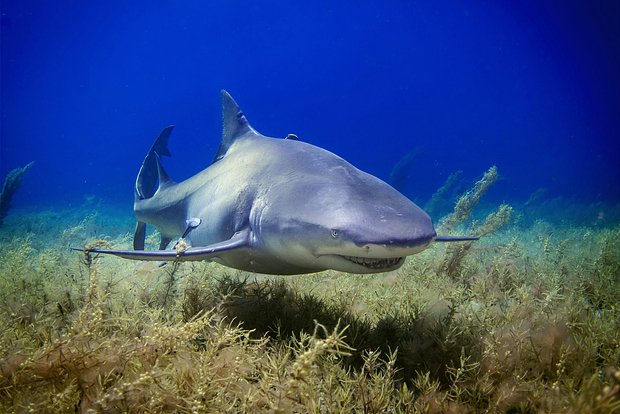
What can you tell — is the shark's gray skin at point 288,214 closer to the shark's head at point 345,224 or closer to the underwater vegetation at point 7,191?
the shark's head at point 345,224

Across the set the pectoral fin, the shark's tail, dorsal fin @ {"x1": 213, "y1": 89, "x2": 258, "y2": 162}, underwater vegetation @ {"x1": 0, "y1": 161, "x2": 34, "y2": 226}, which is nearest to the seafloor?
the pectoral fin

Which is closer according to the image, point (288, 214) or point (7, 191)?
point (288, 214)

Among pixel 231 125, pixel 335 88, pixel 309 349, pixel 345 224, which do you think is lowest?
pixel 309 349

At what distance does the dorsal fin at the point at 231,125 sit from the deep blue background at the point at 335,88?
83333mm

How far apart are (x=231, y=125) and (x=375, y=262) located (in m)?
3.87

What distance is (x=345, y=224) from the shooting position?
8.09ft

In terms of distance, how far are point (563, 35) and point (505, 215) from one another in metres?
73.0

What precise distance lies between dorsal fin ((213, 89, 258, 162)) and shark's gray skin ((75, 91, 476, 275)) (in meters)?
0.02

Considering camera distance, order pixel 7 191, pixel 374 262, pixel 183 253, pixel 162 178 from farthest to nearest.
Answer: pixel 7 191 < pixel 162 178 < pixel 183 253 < pixel 374 262

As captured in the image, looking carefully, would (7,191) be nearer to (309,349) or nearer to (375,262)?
(375,262)

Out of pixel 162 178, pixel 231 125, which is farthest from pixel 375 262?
pixel 162 178

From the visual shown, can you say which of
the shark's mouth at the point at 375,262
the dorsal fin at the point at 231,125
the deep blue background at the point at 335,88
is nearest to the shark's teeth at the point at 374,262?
the shark's mouth at the point at 375,262

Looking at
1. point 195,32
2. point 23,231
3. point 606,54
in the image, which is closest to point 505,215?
point 23,231

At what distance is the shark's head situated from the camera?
2.36 meters
